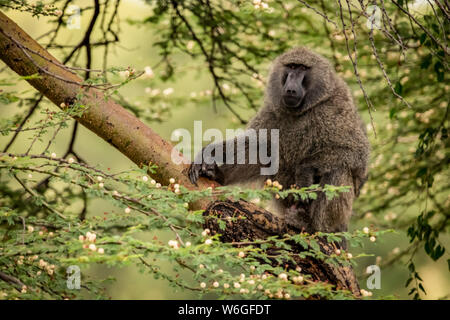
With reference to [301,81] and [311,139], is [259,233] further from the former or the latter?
[301,81]

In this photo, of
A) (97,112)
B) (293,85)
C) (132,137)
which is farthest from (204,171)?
(293,85)

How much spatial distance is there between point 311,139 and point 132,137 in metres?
1.48

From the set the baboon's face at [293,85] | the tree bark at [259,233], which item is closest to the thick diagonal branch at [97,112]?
the tree bark at [259,233]

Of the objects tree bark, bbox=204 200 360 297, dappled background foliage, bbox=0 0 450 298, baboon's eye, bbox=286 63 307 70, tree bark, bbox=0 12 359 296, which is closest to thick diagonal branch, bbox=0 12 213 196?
tree bark, bbox=0 12 359 296

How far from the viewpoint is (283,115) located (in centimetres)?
467

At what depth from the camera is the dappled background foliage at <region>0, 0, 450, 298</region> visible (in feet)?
9.11

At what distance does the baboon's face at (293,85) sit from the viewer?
4.49 meters

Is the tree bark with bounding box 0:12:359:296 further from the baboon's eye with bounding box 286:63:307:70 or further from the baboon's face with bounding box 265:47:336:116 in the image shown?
the baboon's eye with bounding box 286:63:307:70

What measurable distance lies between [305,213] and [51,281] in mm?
2051

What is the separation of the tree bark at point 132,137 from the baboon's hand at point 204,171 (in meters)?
0.05

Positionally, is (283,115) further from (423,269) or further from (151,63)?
(423,269)

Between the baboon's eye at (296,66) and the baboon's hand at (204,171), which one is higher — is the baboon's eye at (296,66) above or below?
above

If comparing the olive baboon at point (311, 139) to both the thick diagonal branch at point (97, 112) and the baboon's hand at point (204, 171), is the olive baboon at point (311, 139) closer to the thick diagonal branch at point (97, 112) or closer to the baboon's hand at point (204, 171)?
the baboon's hand at point (204, 171)

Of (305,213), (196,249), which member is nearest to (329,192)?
(196,249)
